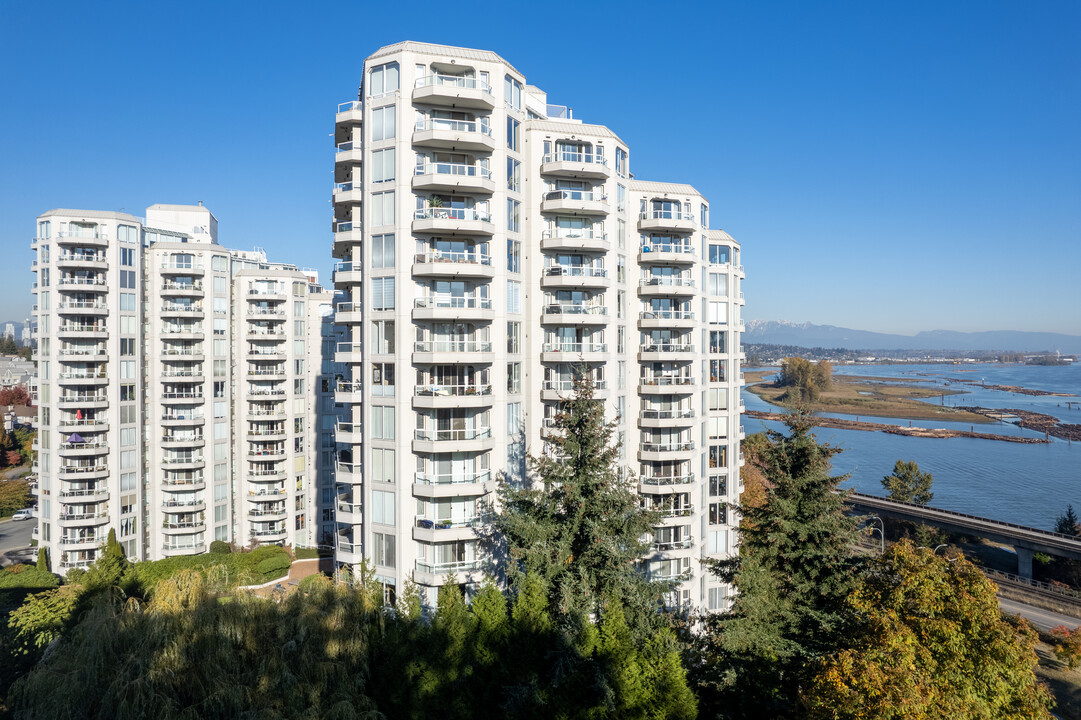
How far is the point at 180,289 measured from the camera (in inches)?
2312

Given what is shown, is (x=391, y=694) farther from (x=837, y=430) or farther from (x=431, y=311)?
(x=837, y=430)

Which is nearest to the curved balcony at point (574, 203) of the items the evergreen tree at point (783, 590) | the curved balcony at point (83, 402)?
the evergreen tree at point (783, 590)

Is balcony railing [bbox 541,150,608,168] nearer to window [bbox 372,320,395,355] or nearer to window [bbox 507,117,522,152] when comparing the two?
window [bbox 507,117,522,152]

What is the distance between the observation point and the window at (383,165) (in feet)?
111

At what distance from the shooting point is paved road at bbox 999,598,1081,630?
55.3m

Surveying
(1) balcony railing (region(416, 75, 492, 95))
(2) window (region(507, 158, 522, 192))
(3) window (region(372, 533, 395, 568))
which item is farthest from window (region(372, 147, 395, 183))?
(3) window (region(372, 533, 395, 568))

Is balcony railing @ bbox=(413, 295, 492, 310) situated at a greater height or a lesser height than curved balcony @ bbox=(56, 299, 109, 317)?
lesser

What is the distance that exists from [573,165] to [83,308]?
154 feet

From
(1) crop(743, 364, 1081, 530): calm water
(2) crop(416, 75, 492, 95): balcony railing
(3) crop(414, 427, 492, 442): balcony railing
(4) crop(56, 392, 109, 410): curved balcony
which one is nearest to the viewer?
(2) crop(416, 75, 492, 95): balcony railing

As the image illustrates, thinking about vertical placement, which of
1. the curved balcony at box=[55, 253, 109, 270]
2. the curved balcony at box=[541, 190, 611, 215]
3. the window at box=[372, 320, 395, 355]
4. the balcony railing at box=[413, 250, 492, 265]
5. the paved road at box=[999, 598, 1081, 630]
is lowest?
the paved road at box=[999, 598, 1081, 630]

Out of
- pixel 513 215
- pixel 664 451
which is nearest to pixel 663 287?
pixel 664 451

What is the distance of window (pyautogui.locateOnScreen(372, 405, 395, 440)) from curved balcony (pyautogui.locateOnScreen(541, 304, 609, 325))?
11325 mm

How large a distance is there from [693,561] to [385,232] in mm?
32386

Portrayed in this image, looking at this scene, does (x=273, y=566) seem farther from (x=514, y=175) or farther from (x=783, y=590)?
(x=783, y=590)
